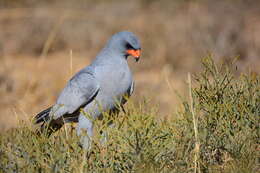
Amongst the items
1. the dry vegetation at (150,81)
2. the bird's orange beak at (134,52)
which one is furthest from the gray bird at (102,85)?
the dry vegetation at (150,81)

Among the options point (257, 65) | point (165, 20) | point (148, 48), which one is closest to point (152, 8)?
point (165, 20)

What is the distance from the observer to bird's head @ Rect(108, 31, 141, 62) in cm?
462

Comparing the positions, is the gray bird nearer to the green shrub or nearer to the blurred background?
the green shrub

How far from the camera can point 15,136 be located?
3.92m

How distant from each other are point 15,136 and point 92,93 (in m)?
0.89

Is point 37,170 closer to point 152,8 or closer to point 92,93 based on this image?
point 92,93

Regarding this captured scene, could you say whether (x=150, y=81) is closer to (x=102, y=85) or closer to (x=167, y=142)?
(x=102, y=85)

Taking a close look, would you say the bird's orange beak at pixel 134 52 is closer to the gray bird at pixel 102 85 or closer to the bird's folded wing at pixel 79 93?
the gray bird at pixel 102 85

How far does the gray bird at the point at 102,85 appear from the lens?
14.9 ft

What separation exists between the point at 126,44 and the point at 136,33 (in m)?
6.89

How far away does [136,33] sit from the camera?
11.5m

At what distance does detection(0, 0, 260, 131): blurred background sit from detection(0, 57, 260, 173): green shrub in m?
4.19

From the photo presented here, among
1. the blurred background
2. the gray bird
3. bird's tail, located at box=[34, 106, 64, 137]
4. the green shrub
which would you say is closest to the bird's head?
the gray bird

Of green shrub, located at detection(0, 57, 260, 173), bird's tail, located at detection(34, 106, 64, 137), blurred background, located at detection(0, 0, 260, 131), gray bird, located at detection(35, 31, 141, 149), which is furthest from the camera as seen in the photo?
blurred background, located at detection(0, 0, 260, 131)
